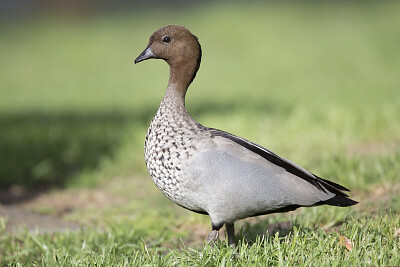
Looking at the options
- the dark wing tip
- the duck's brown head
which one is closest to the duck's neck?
the duck's brown head

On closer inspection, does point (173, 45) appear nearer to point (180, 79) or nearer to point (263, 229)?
point (180, 79)

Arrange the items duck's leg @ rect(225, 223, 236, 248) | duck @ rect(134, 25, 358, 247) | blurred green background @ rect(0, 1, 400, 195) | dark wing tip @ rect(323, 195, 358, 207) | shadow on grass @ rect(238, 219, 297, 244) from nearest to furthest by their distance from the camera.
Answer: duck @ rect(134, 25, 358, 247)
dark wing tip @ rect(323, 195, 358, 207)
duck's leg @ rect(225, 223, 236, 248)
shadow on grass @ rect(238, 219, 297, 244)
blurred green background @ rect(0, 1, 400, 195)

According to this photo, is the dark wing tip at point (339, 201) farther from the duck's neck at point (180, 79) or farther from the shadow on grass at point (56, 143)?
the shadow on grass at point (56, 143)

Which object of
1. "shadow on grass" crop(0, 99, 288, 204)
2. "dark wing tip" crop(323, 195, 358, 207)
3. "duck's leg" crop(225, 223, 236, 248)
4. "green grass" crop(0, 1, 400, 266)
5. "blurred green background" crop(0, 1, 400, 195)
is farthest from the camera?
"blurred green background" crop(0, 1, 400, 195)

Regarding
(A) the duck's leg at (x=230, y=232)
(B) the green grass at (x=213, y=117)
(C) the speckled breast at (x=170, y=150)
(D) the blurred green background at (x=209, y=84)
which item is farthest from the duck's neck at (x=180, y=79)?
(D) the blurred green background at (x=209, y=84)

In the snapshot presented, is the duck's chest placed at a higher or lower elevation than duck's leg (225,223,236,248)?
higher

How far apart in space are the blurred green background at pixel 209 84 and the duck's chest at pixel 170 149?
6.53ft

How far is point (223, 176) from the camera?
2.95 m

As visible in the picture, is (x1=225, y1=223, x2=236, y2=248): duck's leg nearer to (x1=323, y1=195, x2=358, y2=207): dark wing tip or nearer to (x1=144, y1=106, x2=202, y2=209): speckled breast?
(x1=144, y1=106, x2=202, y2=209): speckled breast

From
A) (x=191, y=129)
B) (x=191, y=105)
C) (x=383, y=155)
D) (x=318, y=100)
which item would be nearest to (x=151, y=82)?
(x=191, y=105)

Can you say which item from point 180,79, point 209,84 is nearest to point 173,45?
point 180,79

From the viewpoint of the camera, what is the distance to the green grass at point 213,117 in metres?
3.46

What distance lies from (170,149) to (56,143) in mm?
4025

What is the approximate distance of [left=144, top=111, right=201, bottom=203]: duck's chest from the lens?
302 cm
